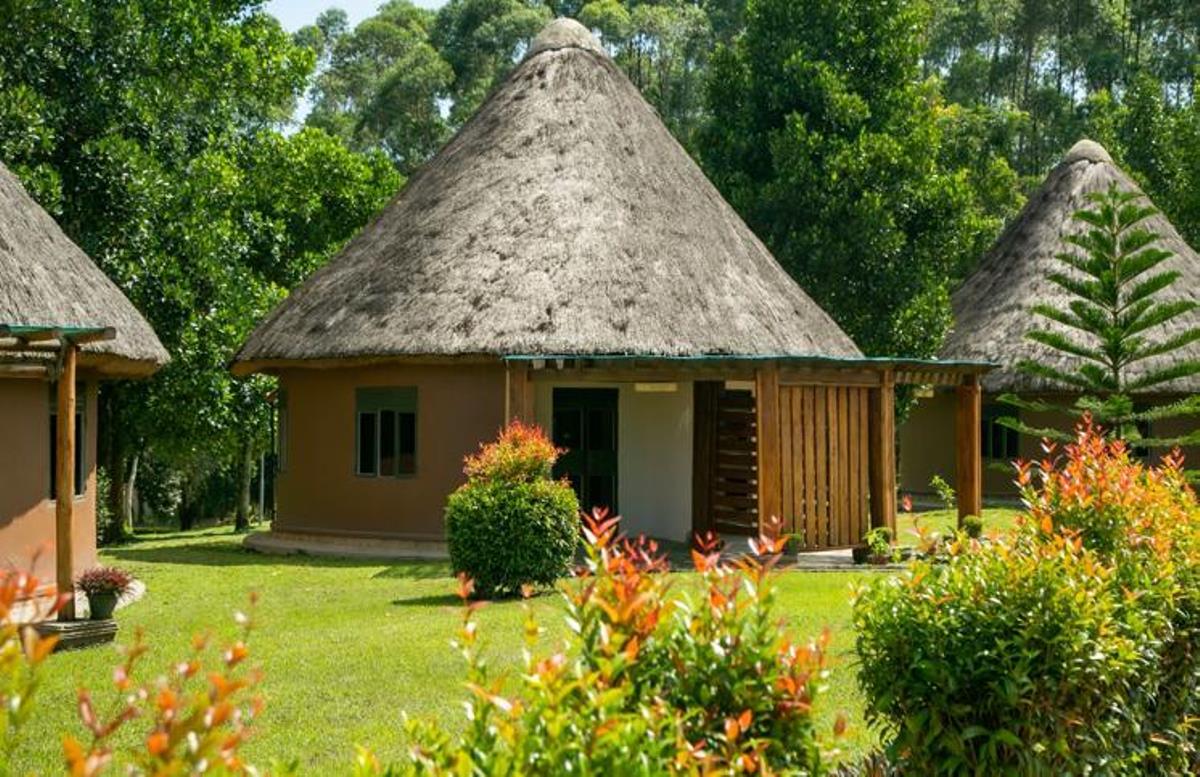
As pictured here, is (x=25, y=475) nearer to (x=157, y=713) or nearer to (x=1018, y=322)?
(x=157, y=713)

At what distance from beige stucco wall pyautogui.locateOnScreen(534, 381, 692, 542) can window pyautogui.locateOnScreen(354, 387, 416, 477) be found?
7.44 ft

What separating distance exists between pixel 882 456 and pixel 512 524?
579cm

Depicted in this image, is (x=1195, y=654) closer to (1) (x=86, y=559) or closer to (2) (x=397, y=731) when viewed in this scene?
Answer: (2) (x=397, y=731)

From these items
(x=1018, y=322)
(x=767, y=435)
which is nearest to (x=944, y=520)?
(x=1018, y=322)

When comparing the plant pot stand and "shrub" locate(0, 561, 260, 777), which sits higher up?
"shrub" locate(0, 561, 260, 777)

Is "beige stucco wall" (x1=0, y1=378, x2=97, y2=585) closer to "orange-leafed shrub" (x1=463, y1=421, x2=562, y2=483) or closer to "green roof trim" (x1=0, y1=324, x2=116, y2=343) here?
"green roof trim" (x1=0, y1=324, x2=116, y2=343)

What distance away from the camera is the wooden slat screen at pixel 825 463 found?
50.5ft

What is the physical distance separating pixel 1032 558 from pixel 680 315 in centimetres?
1160

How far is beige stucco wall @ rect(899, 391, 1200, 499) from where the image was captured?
25745 mm

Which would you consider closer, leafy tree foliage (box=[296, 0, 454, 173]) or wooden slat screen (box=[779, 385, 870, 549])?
wooden slat screen (box=[779, 385, 870, 549])

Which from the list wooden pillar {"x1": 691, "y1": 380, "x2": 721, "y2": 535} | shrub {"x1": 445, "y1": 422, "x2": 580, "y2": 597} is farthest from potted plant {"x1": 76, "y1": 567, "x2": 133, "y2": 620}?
wooden pillar {"x1": 691, "y1": 380, "x2": 721, "y2": 535}

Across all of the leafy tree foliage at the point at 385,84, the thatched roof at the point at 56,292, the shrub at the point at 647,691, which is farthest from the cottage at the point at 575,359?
the leafy tree foliage at the point at 385,84

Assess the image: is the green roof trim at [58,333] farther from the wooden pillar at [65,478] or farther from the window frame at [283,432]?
the window frame at [283,432]

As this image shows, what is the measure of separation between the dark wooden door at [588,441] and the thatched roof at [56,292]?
5.07 metres
